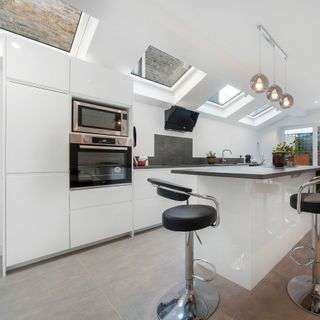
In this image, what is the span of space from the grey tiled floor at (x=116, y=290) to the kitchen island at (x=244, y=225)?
0.13 meters

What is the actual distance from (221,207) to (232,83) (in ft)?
9.07

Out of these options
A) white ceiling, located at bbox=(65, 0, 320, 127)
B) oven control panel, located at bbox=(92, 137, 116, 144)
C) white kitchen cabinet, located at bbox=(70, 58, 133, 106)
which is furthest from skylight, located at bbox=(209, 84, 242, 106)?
oven control panel, located at bbox=(92, 137, 116, 144)

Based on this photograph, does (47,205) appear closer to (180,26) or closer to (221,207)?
(221,207)

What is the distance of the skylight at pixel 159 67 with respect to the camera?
3.26m

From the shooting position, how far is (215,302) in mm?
1464

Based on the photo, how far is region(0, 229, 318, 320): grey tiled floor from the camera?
54.0 inches

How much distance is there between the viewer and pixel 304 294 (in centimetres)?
153

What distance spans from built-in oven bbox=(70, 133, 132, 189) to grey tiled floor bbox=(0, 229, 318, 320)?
32.8 inches

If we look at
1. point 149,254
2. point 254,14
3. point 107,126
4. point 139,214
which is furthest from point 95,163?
point 254,14

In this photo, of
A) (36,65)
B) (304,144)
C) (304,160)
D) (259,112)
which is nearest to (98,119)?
(36,65)

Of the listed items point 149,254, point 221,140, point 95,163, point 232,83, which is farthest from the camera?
point 221,140

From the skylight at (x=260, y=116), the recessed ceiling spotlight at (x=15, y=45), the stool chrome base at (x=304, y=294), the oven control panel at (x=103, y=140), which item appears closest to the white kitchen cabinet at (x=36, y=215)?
the oven control panel at (x=103, y=140)

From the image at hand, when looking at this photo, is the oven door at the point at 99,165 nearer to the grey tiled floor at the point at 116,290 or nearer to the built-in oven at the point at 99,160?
the built-in oven at the point at 99,160

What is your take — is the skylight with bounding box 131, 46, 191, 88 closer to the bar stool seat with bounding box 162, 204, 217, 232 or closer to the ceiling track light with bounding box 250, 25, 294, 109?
the ceiling track light with bounding box 250, 25, 294, 109
